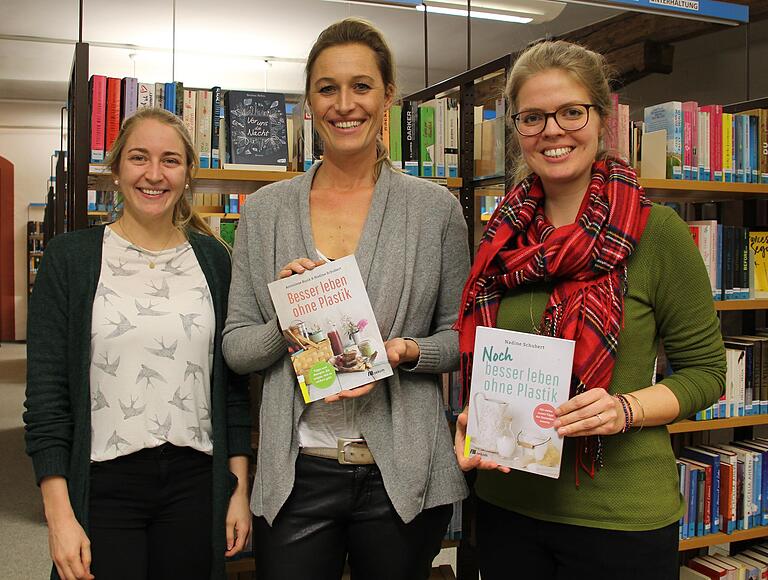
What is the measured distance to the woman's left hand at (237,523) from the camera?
5.98 ft

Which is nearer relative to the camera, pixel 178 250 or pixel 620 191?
pixel 620 191

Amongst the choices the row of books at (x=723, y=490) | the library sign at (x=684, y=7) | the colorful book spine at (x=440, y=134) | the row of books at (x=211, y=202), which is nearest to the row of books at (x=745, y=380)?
the row of books at (x=723, y=490)

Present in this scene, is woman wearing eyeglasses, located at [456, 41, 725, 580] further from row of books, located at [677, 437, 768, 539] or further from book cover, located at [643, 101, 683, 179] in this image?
row of books, located at [677, 437, 768, 539]

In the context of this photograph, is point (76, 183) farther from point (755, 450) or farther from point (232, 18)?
point (232, 18)

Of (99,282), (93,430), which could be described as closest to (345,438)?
(93,430)

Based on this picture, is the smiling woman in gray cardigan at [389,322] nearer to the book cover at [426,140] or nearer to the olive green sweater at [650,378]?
the olive green sweater at [650,378]

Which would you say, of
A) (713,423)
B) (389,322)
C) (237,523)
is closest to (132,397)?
(237,523)

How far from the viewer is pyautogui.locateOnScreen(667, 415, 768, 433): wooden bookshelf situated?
10.3 feet

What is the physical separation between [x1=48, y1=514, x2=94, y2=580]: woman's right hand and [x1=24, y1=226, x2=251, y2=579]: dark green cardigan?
0.03 metres

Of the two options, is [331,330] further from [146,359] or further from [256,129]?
[256,129]

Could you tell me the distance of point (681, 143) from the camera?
3.24m

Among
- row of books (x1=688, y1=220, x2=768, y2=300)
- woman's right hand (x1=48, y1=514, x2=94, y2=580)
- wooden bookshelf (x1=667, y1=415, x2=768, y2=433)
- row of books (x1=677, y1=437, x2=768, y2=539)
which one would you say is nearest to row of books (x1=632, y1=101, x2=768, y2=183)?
row of books (x1=688, y1=220, x2=768, y2=300)

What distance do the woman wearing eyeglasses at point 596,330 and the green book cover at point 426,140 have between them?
1500 mm

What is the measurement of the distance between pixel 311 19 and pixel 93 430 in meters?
6.65
